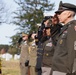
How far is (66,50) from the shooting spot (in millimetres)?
4688

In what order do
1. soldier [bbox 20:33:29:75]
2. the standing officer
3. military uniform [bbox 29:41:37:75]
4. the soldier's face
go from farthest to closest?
soldier [bbox 20:33:29:75] < military uniform [bbox 29:41:37:75] < the soldier's face < the standing officer

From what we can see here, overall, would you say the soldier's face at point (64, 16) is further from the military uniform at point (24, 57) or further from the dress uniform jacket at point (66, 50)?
the military uniform at point (24, 57)

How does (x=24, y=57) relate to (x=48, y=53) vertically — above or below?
below

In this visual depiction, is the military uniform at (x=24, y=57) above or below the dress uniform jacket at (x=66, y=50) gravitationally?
below

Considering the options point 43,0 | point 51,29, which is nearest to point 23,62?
point 51,29

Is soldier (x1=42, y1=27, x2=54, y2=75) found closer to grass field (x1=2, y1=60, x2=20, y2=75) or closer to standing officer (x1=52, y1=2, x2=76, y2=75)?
standing officer (x1=52, y1=2, x2=76, y2=75)

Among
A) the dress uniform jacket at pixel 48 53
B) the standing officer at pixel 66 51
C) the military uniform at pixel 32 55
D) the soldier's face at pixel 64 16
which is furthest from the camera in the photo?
the military uniform at pixel 32 55

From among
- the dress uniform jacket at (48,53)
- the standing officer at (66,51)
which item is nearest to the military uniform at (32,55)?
the dress uniform jacket at (48,53)

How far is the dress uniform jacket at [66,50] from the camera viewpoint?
461cm

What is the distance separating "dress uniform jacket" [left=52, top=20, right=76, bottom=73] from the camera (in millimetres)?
4605

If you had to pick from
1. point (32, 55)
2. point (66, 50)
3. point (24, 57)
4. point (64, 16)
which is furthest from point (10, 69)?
point (66, 50)

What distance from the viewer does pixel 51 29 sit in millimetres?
7344

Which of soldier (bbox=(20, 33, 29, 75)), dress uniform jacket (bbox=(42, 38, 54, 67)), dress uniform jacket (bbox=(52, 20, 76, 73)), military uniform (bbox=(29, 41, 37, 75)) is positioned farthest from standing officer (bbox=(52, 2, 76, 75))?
soldier (bbox=(20, 33, 29, 75))

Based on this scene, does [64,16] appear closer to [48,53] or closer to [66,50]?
[66,50]
